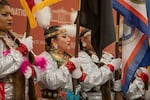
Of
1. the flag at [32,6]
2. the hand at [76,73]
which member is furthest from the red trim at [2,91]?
the hand at [76,73]

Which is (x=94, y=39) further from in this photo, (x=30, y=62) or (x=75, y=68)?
(x=30, y=62)

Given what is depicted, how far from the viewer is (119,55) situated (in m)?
4.83

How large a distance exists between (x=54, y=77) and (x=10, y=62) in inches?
22.9

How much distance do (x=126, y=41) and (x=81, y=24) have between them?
403mm

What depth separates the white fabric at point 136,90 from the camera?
480 centimetres

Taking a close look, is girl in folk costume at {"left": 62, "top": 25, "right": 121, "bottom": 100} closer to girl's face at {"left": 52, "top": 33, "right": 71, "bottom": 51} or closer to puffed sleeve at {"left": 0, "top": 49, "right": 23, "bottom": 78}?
girl's face at {"left": 52, "top": 33, "right": 71, "bottom": 51}

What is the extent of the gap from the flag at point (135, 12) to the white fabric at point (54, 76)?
0.68 m

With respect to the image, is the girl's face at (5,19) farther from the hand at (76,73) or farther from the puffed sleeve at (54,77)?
the hand at (76,73)

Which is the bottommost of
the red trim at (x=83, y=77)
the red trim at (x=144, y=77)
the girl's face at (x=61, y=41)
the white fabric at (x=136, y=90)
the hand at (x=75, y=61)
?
the white fabric at (x=136, y=90)

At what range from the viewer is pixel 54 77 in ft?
12.2

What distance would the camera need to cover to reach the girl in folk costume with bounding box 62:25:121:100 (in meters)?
4.27

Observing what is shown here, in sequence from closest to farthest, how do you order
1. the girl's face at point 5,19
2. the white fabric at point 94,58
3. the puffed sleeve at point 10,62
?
the puffed sleeve at point 10,62 → the girl's face at point 5,19 → the white fabric at point 94,58

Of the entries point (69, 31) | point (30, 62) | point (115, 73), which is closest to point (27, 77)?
point (30, 62)

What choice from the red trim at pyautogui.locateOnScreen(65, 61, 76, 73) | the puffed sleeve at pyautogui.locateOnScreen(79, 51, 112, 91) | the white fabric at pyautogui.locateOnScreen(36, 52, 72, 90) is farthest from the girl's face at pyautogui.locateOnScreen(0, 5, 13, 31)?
the puffed sleeve at pyautogui.locateOnScreen(79, 51, 112, 91)
